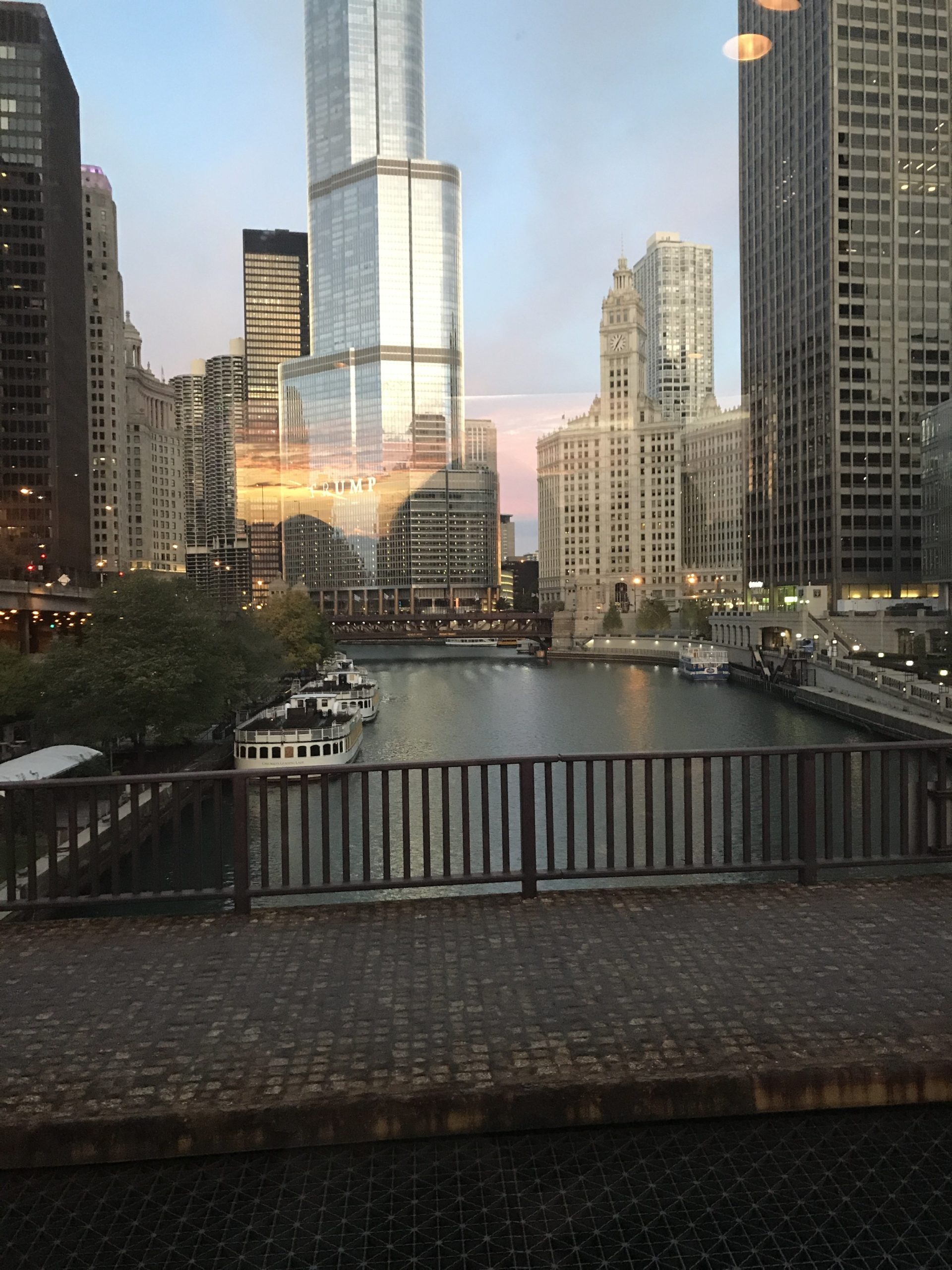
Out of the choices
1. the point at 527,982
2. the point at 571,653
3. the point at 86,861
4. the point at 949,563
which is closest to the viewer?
the point at 527,982

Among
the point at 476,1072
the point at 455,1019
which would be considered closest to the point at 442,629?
the point at 455,1019

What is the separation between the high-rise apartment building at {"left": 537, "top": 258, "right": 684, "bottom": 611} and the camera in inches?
6033

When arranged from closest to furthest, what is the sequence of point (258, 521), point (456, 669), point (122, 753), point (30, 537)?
point (122, 753) < point (456, 669) < point (30, 537) < point (258, 521)

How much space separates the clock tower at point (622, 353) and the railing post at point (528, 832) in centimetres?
15661

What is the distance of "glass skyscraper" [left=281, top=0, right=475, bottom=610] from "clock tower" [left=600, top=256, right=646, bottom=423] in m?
28.5

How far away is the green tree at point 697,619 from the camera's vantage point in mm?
112438

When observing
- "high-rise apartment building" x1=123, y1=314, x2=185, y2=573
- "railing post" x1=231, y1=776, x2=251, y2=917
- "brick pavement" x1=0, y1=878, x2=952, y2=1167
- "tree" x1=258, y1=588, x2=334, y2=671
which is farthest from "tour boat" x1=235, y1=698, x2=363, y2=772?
"high-rise apartment building" x1=123, y1=314, x2=185, y2=573

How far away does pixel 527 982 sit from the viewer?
17.5ft

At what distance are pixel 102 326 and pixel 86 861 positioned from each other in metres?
139

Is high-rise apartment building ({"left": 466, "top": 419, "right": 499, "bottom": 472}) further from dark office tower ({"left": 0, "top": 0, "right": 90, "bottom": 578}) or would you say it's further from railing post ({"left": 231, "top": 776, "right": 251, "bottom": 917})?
railing post ({"left": 231, "top": 776, "right": 251, "bottom": 917})

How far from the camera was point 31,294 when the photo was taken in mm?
105938

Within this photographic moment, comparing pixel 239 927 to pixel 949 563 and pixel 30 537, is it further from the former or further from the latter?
pixel 30 537

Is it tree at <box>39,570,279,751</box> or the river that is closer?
tree at <box>39,570,279,751</box>

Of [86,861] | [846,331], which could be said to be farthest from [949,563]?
[86,861]
